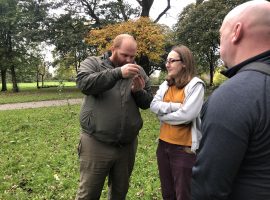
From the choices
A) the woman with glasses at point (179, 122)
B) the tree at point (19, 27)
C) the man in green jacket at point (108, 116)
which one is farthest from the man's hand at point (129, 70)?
the tree at point (19, 27)

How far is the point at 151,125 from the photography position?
10.9 metres

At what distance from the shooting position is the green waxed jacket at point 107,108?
11.1ft

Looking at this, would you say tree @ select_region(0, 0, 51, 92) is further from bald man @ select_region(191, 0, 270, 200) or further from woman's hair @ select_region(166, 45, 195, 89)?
bald man @ select_region(191, 0, 270, 200)

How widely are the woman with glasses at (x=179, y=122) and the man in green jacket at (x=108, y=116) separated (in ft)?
0.86

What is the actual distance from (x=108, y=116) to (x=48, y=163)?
365cm

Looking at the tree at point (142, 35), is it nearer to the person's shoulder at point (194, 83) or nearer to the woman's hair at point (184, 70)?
the woman's hair at point (184, 70)

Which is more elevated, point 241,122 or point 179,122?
point 241,122

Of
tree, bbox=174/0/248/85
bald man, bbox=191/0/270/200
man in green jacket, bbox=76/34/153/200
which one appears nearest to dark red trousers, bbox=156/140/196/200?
man in green jacket, bbox=76/34/153/200

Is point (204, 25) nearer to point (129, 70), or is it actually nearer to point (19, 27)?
point (129, 70)

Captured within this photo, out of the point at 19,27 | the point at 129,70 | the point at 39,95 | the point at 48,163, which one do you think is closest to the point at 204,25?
the point at 48,163

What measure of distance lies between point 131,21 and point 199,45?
5780 millimetres

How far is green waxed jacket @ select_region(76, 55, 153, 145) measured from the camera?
11.1ft

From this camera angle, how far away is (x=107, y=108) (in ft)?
11.2

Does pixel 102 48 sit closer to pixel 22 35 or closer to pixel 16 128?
pixel 22 35
